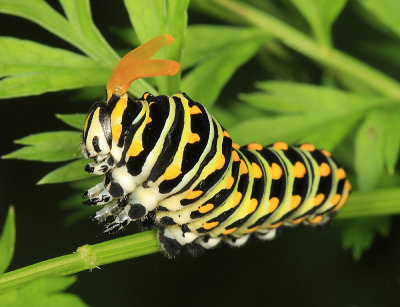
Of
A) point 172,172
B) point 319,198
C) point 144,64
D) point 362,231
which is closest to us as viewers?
point 144,64

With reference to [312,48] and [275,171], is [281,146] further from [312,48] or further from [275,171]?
[312,48]

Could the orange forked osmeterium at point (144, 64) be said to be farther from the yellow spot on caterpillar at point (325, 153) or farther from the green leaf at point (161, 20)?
the yellow spot on caterpillar at point (325, 153)

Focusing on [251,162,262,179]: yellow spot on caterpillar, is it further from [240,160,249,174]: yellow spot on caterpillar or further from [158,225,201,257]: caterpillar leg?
[158,225,201,257]: caterpillar leg

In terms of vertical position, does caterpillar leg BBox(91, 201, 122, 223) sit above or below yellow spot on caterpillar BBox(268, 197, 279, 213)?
above

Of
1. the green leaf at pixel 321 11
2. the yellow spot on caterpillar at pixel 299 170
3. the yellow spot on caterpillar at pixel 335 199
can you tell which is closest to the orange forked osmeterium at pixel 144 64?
the yellow spot on caterpillar at pixel 299 170

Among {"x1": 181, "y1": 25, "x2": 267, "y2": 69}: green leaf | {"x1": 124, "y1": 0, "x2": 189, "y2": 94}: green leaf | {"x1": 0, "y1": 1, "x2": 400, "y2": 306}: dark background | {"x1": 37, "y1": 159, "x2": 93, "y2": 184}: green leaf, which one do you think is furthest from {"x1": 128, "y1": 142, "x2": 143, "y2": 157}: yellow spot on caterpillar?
{"x1": 0, "y1": 1, "x2": 400, "y2": 306}: dark background

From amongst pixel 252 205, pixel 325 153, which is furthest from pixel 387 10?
pixel 252 205

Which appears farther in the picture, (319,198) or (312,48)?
(312,48)
